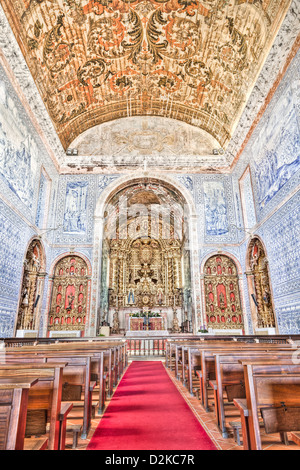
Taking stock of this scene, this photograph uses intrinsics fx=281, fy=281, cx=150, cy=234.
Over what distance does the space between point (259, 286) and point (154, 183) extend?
7274mm

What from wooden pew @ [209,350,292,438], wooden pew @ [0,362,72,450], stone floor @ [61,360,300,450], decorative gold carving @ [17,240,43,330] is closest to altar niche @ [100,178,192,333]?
decorative gold carving @ [17,240,43,330]


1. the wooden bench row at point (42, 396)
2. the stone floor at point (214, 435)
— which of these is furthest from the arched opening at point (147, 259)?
the wooden bench row at point (42, 396)

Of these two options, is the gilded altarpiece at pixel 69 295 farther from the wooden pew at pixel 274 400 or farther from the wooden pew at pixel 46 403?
the wooden pew at pixel 274 400

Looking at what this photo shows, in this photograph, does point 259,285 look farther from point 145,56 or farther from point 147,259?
point 147,259

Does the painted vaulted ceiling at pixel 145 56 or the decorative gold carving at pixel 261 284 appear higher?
the painted vaulted ceiling at pixel 145 56

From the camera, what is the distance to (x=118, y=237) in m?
21.8

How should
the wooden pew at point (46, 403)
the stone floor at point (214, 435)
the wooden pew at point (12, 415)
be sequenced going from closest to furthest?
1. the wooden pew at point (12, 415)
2. the wooden pew at point (46, 403)
3. the stone floor at point (214, 435)

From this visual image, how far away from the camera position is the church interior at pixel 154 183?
396 centimetres

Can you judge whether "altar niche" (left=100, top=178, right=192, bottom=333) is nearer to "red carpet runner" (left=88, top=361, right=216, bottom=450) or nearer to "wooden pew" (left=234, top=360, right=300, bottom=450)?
"red carpet runner" (left=88, top=361, right=216, bottom=450)

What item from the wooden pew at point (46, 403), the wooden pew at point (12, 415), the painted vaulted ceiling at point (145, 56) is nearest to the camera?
the wooden pew at point (12, 415)

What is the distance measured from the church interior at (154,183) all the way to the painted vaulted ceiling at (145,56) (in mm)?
57

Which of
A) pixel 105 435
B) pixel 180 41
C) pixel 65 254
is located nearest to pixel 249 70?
pixel 180 41

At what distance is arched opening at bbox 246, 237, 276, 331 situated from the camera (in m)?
10.6

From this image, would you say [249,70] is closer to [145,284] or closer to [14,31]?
[14,31]
